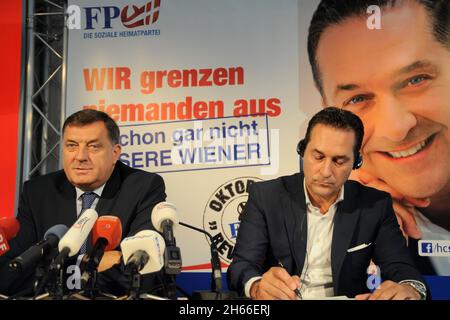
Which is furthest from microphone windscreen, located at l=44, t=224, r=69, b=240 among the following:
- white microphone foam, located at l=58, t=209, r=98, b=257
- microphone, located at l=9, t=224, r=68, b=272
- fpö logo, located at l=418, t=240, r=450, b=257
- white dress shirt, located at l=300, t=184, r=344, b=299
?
fpö logo, located at l=418, t=240, r=450, b=257

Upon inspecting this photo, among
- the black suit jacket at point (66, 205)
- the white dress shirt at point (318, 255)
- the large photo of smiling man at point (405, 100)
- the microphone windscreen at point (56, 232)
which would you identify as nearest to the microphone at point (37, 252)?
the microphone windscreen at point (56, 232)

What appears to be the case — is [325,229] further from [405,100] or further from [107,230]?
[405,100]

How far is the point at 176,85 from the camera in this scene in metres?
4.77

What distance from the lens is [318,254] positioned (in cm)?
299

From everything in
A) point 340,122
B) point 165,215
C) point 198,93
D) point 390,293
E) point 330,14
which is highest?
point 330,14

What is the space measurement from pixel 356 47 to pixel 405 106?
2.05ft

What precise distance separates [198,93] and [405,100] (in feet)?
5.59

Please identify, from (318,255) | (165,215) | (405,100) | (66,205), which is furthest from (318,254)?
(405,100)

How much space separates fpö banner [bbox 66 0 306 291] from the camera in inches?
181

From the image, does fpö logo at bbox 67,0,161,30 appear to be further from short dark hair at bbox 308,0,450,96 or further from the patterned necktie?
the patterned necktie

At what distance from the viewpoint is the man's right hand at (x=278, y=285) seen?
2.41 m

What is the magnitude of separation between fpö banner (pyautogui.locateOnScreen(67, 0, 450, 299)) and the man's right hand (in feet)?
6.64

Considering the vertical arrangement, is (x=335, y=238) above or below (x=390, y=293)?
above
